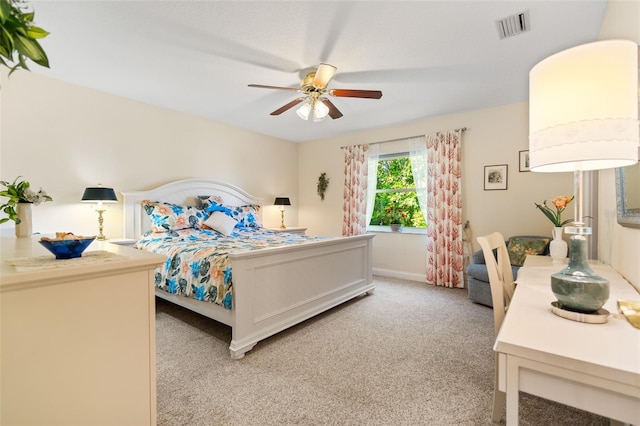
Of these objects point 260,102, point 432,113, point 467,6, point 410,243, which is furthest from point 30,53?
point 410,243

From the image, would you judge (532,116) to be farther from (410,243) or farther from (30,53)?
(410,243)

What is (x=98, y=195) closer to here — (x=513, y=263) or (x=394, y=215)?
(x=394, y=215)

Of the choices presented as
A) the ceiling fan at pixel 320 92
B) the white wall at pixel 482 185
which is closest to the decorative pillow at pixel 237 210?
the ceiling fan at pixel 320 92

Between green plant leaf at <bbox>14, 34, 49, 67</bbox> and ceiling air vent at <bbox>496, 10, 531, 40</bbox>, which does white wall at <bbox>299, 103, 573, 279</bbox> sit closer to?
ceiling air vent at <bbox>496, 10, 531, 40</bbox>

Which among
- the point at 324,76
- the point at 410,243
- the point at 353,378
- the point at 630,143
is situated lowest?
the point at 353,378

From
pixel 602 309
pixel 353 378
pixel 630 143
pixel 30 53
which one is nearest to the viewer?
pixel 30 53

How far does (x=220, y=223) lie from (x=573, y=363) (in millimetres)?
3617

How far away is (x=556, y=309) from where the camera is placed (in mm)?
954

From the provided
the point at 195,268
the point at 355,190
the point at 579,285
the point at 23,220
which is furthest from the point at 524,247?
the point at 23,220

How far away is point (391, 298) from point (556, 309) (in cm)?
269

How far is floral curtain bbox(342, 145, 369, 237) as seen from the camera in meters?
4.86

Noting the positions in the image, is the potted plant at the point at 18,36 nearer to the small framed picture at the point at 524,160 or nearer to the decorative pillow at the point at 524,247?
the decorative pillow at the point at 524,247

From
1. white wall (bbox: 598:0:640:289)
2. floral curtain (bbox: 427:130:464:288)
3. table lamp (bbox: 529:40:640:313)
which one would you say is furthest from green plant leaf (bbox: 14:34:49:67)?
floral curtain (bbox: 427:130:464:288)

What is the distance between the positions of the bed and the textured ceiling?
1.43 m
